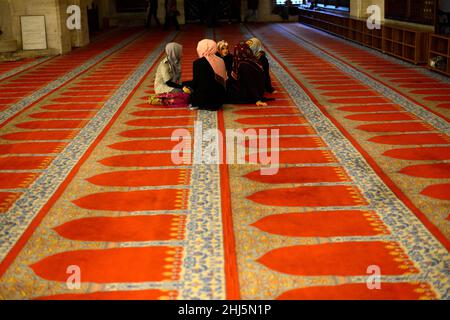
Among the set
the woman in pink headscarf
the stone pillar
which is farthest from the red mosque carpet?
the stone pillar

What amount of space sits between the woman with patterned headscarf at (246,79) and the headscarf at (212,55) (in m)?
0.18

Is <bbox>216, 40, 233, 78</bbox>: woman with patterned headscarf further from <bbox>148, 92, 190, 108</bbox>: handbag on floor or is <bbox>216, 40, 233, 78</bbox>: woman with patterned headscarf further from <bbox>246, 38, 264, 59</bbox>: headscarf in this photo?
<bbox>148, 92, 190, 108</bbox>: handbag on floor

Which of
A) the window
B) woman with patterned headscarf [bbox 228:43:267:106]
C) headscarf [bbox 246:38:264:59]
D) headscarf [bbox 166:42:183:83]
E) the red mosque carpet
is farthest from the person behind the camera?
the window

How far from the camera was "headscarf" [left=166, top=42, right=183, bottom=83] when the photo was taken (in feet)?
22.1

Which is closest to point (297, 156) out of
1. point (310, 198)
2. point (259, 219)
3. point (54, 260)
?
point (310, 198)

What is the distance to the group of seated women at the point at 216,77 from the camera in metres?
6.36

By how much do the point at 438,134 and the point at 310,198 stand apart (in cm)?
197

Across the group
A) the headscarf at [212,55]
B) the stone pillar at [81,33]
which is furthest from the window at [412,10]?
the stone pillar at [81,33]

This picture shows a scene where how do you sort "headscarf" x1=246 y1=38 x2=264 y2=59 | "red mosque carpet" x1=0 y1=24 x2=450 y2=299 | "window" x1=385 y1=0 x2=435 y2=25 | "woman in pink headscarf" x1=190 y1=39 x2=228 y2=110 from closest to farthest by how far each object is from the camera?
1. "red mosque carpet" x1=0 y1=24 x2=450 y2=299
2. "woman in pink headscarf" x1=190 y1=39 x2=228 y2=110
3. "headscarf" x1=246 y1=38 x2=264 y2=59
4. "window" x1=385 y1=0 x2=435 y2=25

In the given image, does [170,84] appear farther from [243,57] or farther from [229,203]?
[229,203]

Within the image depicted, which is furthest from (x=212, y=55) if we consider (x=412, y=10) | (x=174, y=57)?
(x=412, y=10)

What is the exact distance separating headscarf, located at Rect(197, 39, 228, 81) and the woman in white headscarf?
1.38 feet

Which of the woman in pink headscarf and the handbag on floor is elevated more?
the woman in pink headscarf

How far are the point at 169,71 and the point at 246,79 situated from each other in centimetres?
86
